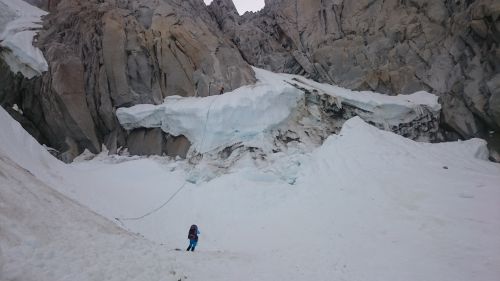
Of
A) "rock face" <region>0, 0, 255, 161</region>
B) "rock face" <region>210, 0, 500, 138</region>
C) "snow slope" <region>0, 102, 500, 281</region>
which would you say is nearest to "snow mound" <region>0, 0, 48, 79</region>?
"rock face" <region>0, 0, 255, 161</region>

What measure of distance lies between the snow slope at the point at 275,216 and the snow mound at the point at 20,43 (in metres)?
8.31

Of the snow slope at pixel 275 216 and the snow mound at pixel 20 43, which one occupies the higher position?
the snow mound at pixel 20 43

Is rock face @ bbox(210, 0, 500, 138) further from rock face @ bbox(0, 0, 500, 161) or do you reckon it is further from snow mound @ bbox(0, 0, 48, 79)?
snow mound @ bbox(0, 0, 48, 79)

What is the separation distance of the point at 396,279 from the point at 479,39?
25.7 metres

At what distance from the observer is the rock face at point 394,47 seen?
2681 cm

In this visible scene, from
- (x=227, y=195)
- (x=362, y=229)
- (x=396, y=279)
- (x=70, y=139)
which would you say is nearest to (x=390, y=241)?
(x=362, y=229)

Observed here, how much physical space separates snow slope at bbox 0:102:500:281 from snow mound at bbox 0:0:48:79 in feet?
27.3

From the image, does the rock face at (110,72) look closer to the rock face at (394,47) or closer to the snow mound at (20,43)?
the snow mound at (20,43)

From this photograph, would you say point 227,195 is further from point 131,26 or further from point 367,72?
point 367,72

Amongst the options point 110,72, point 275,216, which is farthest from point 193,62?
point 275,216

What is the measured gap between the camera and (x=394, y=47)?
106ft

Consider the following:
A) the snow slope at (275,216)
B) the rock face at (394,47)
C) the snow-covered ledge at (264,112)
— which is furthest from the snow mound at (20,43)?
the rock face at (394,47)

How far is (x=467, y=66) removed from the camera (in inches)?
1110

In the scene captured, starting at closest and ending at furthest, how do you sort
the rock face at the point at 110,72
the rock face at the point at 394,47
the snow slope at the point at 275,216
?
the snow slope at the point at 275,216, the rock face at the point at 110,72, the rock face at the point at 394,47
